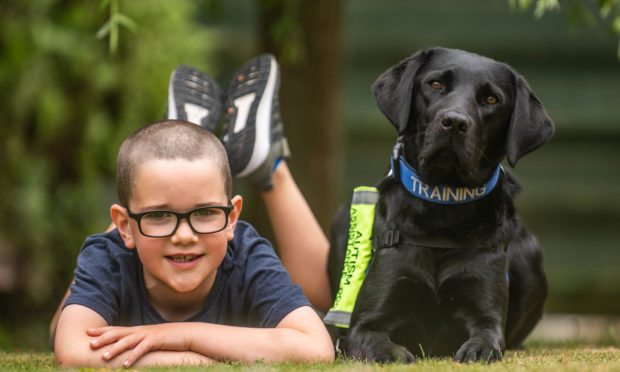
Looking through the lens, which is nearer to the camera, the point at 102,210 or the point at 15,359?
the point at 15,359

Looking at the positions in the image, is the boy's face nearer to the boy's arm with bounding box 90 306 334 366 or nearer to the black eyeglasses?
→ the black eyeglasses

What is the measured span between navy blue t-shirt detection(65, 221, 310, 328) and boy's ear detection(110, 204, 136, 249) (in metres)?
0.12

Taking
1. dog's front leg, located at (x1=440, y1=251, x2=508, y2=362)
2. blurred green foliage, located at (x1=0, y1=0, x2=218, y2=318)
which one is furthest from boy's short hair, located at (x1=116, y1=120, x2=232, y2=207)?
blurred green foliage, located at (x1=0, y1=0, x2=218, y2=318)

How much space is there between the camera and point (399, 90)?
10.0 ft

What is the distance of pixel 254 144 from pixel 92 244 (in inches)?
39.4

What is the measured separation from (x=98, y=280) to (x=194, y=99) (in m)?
1.35

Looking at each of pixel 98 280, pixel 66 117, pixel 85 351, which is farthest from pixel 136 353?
pixel 66 117

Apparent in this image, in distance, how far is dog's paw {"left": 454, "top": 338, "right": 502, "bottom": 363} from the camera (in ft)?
8.59

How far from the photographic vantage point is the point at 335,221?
372cm

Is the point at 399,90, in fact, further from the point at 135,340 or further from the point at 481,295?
the point at 135,340

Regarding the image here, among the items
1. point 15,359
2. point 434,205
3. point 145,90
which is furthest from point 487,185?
point 145,90

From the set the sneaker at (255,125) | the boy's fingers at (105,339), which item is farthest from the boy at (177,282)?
the sneaker at (255,125)

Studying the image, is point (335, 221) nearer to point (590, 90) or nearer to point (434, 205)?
point (434, 205)

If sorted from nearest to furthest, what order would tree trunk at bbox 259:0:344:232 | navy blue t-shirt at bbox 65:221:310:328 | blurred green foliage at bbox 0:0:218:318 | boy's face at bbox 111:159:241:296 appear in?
1. boy's face at bbox 111:159:241:296
2. navy blue t-shirt at bbox 65:221:310:328
3. tree trunk at bbox 259:0:344:232
4. blurred green foliage at bbox 0:0:218:318
